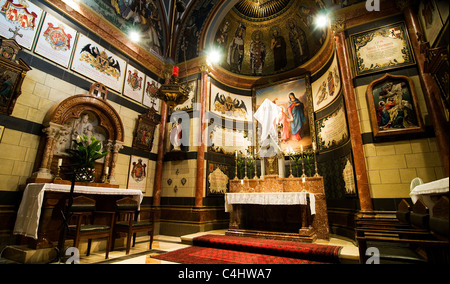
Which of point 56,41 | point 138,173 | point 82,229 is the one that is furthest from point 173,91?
point 138,173

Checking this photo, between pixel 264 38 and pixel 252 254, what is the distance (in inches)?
360

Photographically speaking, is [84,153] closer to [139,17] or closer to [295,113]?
[139,17]

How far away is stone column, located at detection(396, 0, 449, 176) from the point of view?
4.18 metres

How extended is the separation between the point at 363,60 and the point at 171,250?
671 cm

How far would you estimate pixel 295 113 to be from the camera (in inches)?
351

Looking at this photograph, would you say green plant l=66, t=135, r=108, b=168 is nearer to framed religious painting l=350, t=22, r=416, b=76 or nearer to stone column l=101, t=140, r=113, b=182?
stone column l=101, t=140, r=113, b=182

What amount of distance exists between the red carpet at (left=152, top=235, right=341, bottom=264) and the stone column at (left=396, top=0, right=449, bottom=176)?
2.86 meters

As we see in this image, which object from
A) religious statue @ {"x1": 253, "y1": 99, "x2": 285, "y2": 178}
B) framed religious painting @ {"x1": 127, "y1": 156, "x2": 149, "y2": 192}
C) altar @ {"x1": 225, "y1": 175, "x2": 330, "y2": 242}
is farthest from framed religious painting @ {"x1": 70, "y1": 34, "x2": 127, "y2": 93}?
altar @ {"x1": 225, "y1": 175, "x2": 330, "y2": 242}

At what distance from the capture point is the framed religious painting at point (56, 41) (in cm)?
536

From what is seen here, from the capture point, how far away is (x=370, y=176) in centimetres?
491

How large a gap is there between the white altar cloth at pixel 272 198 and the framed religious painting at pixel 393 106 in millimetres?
2209

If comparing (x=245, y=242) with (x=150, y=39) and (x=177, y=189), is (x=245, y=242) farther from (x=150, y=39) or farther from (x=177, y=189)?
(x=150, y=39)

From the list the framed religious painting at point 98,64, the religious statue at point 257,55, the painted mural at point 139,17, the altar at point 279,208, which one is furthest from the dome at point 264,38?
the altar at point 279,208

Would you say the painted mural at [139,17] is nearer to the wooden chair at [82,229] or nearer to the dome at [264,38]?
the dome at [264,38]
